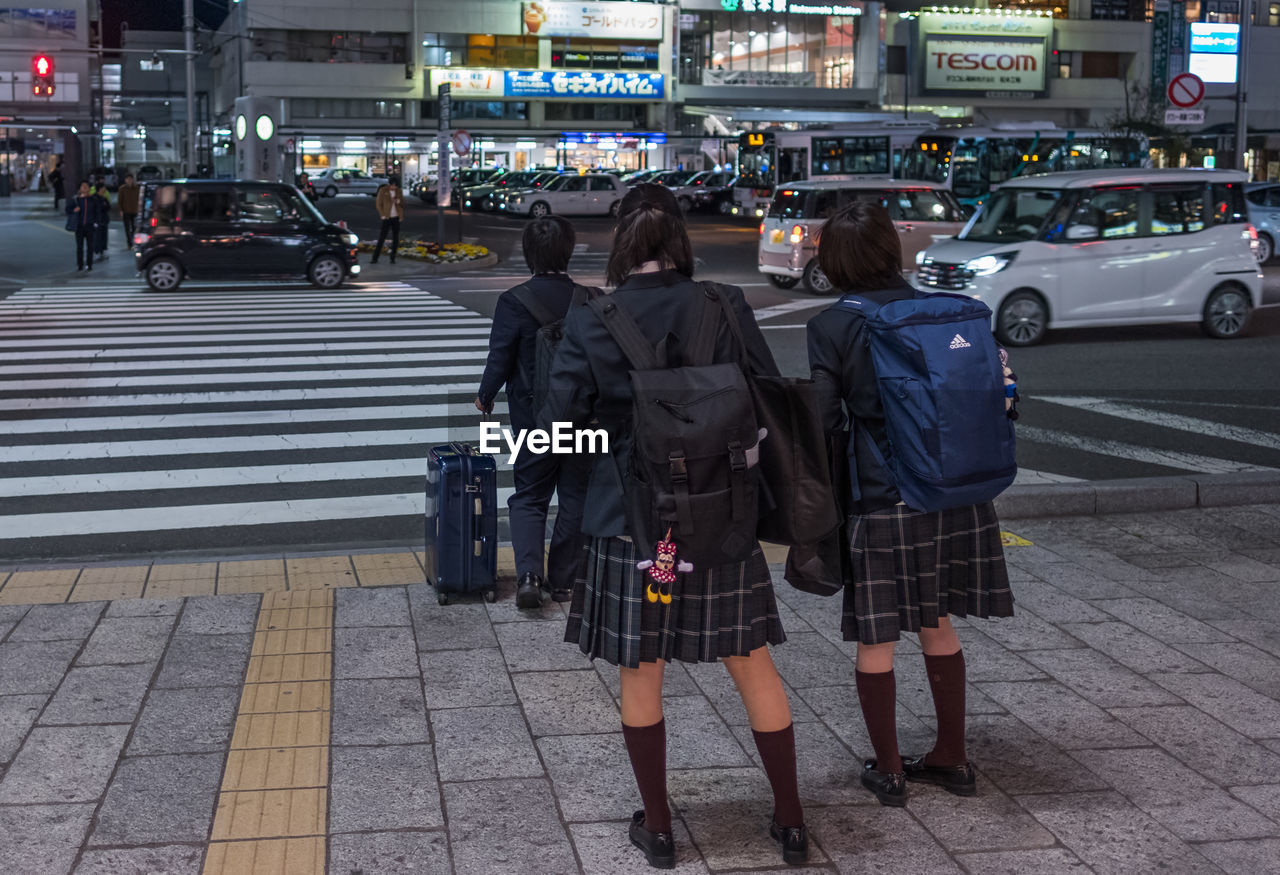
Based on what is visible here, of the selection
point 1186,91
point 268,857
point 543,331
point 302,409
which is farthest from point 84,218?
point 268,857

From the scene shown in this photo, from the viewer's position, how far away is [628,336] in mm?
3551

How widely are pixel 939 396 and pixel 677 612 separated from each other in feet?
3.04

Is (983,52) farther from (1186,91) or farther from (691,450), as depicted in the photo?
(691,450)

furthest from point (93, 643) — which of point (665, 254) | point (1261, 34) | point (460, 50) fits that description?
point (1261, 34)

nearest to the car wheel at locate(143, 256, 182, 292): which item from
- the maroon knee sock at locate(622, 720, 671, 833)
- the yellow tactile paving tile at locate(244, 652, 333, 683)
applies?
the yellow tactile paving tile at locate(244, 652, 333, 683)

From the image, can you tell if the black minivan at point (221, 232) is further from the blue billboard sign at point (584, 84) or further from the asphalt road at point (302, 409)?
the blue billboard sign at point (584, 84)

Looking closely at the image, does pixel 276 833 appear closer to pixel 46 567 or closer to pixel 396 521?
pixel 46 567

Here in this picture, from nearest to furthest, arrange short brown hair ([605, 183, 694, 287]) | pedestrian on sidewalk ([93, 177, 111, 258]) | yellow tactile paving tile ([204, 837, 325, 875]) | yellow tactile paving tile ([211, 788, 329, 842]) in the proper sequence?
1. short brown hair ([605, 183, 694, 287])
2. yellow tactile paving tile ([204, 837, 325, 875])
3. yellow tactile paving tile ([211, 788, 329, 842])
4. pedestrian on sidewalk ([93, 177, 111, 258])

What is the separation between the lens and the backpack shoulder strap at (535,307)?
19.4ft

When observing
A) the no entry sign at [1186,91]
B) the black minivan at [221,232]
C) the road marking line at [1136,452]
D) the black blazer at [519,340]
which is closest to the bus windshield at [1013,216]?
the road marking line at [1136,452]

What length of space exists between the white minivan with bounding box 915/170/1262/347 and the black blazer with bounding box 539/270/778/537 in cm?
1227

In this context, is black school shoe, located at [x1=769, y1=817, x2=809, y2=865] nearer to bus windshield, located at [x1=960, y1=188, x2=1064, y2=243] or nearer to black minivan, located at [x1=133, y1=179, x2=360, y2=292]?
bus windshield, located at [x1=960, y1=188, x2=1064, y2=243]

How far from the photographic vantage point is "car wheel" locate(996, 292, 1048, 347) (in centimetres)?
1561

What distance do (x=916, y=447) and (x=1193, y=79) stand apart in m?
22.2
